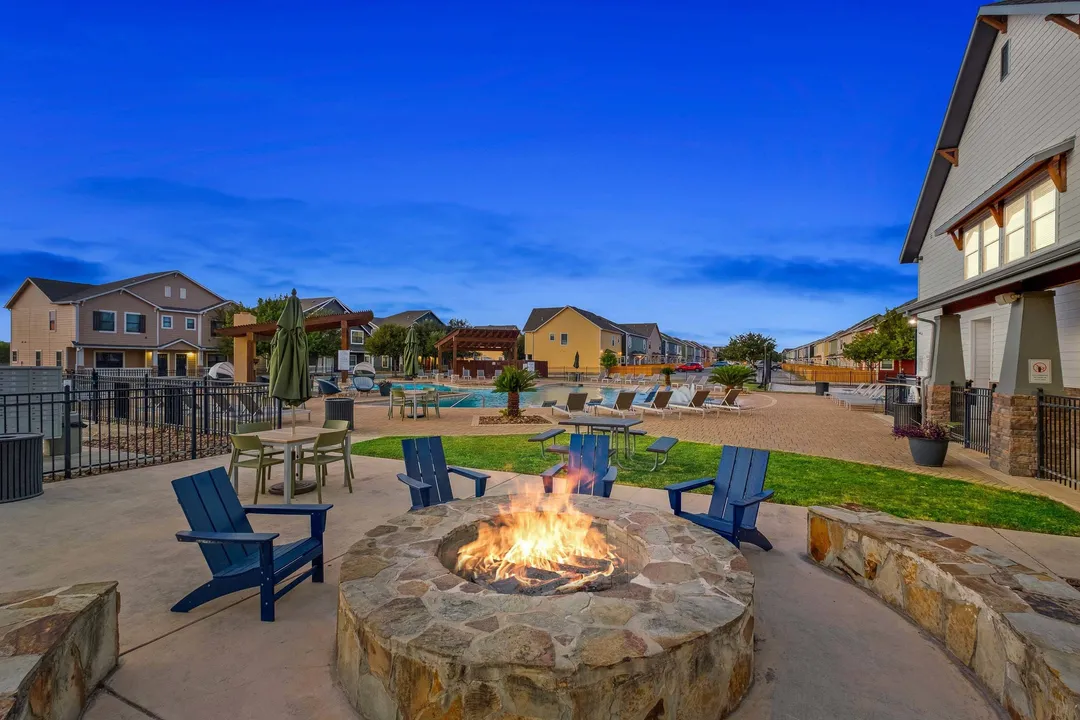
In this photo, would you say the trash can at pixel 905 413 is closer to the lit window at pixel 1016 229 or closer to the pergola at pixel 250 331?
the lit window at pixel 1016 229

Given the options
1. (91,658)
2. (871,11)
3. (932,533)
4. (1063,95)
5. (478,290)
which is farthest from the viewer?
(478,290)

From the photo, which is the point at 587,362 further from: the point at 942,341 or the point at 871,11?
the point at 942,341

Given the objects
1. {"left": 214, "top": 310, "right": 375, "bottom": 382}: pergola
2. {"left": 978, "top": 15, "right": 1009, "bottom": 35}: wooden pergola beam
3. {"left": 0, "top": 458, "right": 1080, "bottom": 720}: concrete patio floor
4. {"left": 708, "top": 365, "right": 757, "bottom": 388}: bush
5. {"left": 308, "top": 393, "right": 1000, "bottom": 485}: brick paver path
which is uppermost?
{"left": 978, "top": 15, "right": 1009, "bottom": 35}: wooden pergola beam

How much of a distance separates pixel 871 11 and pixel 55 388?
1298 inches

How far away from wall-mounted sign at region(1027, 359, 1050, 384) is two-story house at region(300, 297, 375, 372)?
46818 mm

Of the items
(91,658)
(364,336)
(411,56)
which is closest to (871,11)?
(411,56)

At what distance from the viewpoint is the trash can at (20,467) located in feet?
20.6

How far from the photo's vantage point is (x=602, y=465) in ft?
19.9

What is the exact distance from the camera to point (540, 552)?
13.8 feet

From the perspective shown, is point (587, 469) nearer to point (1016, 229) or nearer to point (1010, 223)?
point (1016, 229)

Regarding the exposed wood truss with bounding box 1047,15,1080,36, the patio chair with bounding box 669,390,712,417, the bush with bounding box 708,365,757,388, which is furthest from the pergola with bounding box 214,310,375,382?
the exposed wood truss with bounding box 1047,15,1080,36

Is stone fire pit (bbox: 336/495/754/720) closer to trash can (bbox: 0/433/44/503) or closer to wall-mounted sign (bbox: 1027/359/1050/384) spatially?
trash can (bbox: 0/433/44/503)

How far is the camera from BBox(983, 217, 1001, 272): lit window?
12.4m

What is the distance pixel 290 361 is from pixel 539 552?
5644mm
